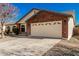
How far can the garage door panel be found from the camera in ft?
53.3

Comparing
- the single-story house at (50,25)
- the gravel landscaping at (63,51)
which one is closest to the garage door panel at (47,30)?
the single-story house at (50,25)

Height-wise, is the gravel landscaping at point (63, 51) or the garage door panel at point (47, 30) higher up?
the garage door panel at point (47, 30)

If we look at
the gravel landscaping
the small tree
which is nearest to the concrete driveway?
the gravel landscaping

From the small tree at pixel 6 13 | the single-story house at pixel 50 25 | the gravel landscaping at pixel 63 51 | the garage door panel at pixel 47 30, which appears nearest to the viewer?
the gravel landscaping at pixel 63 51

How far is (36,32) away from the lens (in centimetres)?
1877

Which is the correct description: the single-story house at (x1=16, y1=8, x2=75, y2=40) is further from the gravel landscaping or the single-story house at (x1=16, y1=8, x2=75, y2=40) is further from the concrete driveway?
the gravel landscaping

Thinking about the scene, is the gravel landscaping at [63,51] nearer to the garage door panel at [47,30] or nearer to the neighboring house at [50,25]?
the neighboring house at [50,25]

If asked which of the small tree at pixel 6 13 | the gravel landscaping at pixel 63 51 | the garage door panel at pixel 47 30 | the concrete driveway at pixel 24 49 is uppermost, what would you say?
the small tree at pixel 6 13

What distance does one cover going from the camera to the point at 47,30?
1725cm

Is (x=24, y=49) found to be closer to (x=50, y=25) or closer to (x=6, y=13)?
(x=50, y=25)

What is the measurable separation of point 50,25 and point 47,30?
30.3 inches

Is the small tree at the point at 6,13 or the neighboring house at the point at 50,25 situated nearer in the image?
the neighboring house at the point at 50,25

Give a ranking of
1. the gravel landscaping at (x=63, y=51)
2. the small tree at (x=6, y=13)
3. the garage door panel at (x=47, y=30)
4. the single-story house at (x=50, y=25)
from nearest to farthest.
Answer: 1. the gravel landscaping at (x=63, y=51)
2. the single-story house at (x=50, y=25)
3. the garage door panel at (x=47, y=30)
4. the small tree at (x=6, y=13)

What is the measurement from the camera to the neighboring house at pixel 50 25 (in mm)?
15836
